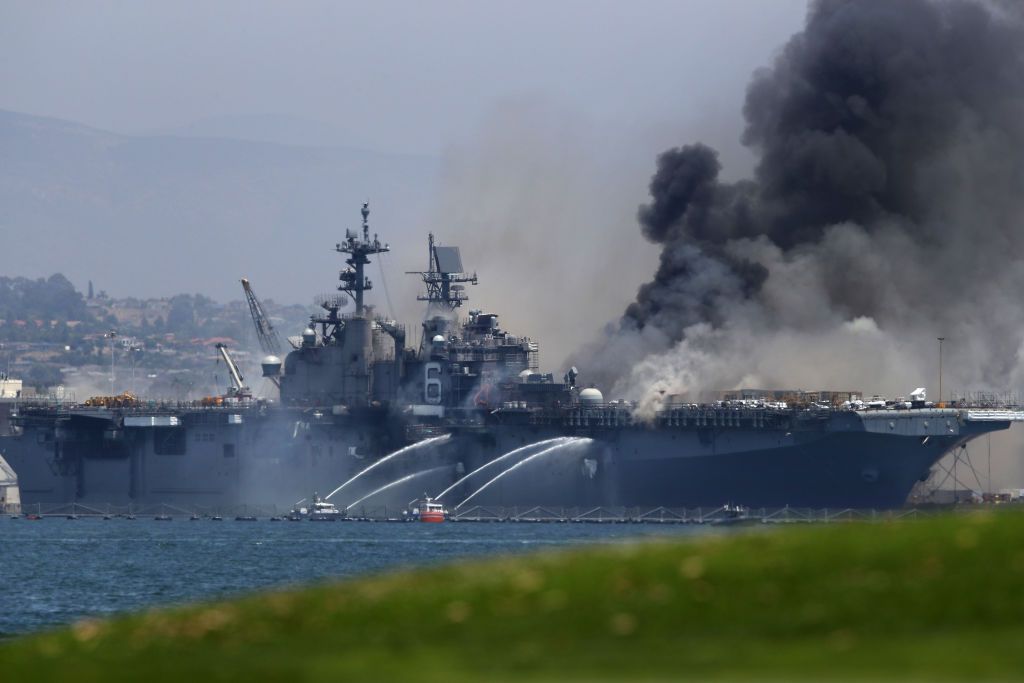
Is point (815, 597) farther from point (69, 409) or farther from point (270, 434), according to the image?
point (69, 409)

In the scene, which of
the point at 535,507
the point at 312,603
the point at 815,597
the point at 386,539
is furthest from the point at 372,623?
the point at 535,507

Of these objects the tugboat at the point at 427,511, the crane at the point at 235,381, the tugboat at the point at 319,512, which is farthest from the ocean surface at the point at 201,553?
the crane at the point at 235,381

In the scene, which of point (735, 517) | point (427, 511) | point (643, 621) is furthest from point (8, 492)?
point (643, 621)

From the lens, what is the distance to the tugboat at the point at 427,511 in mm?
118562

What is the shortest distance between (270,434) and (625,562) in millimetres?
110840

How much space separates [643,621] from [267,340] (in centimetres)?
13714

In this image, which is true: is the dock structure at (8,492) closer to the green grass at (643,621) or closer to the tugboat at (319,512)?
the tugboat at (319,512)

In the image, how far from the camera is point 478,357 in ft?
425

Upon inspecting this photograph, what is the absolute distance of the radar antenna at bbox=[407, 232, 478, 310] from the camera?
468ft

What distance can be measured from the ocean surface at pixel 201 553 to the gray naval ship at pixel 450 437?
7.16 m

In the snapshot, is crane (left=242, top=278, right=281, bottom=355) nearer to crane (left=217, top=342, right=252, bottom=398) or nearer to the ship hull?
crane (left=217, top=342, right=252, bottom=398)

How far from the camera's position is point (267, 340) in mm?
155250

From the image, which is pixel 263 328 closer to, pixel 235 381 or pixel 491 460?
pixel 235 381

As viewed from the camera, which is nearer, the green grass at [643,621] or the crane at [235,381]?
the green grass at [643,621]
